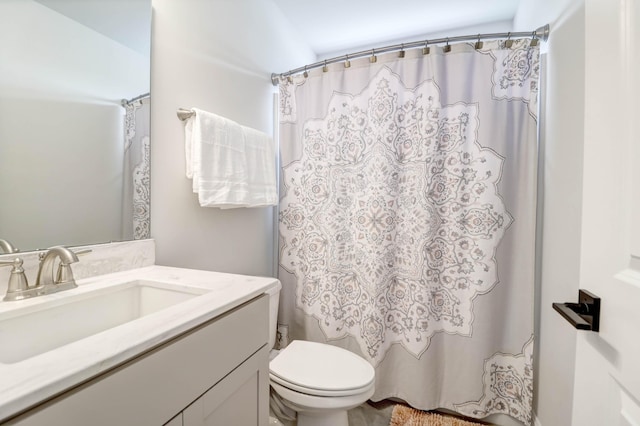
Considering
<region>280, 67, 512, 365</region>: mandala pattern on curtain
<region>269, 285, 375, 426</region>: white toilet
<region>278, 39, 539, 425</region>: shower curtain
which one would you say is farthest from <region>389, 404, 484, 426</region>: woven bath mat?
<region>269, 285, 375, 426</region>: white toilet

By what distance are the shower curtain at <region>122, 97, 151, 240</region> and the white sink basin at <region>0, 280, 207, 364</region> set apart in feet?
0.83

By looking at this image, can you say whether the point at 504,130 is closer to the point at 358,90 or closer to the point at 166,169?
the point at 358,90

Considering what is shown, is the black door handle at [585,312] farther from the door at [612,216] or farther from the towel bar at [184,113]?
the towel bar at [184,113]

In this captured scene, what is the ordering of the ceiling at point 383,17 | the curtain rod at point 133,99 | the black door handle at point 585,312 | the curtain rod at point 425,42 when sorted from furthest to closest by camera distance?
the ceiling at point 383,17
the curtain rod at point 425,42
the curtain rod at point 133,99
the black door handle at point 585,312

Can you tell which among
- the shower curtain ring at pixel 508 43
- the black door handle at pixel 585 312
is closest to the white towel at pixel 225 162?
the black door handle at pixel 585 312

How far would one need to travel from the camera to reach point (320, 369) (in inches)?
48.3

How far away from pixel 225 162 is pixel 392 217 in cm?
93

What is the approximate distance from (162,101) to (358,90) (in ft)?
3.42

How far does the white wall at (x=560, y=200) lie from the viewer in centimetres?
106

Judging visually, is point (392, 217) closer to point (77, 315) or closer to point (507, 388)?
point (507, 388)

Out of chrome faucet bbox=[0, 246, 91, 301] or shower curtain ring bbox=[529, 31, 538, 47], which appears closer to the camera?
chrome faucet bbox=[0, 246, 91, 301]

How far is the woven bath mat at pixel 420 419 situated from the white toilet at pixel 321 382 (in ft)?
1.38

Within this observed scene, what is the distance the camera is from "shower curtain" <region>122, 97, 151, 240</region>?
1010 millimetres

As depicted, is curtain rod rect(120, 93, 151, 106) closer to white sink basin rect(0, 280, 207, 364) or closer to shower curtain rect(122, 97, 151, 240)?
shower curtain rect(122, 97, 151, 240)
